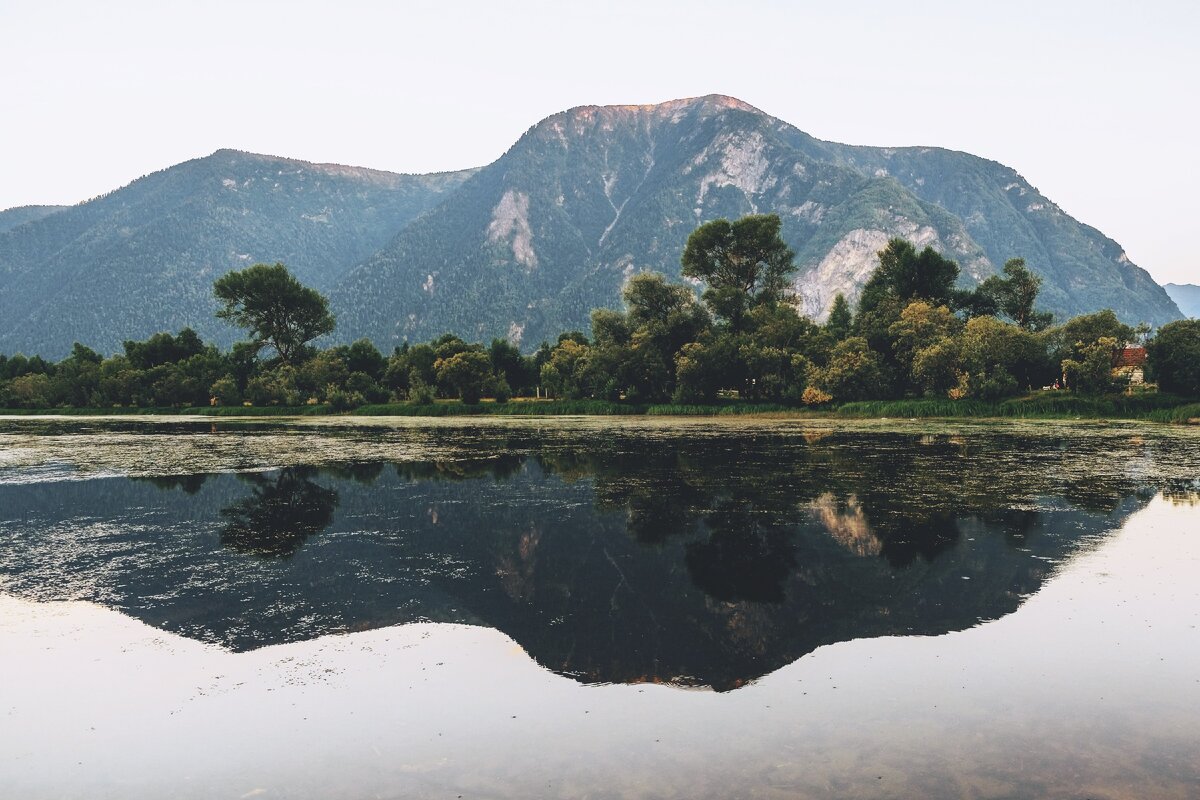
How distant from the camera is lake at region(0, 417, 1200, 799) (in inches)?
332

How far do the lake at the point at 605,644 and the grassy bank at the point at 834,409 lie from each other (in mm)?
57809

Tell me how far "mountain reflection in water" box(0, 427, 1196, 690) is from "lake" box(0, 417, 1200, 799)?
0.11 metres

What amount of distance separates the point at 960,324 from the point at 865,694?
333 feet

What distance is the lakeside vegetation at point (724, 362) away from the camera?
85.9 meters

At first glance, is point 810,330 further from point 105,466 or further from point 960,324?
point 105,466

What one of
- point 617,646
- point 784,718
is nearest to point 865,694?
point 784,718

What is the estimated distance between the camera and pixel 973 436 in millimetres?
55750

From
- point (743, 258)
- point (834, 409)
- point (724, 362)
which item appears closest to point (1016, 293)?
point (743, 258)

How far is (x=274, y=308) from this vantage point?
132m

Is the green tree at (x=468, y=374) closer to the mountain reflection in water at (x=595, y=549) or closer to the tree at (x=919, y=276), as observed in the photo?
the tree at (x=919, y=276)

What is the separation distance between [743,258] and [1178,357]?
55.9m

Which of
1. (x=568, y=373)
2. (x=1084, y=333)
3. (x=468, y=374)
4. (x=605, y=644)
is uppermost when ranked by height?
(x=1084, y=333)

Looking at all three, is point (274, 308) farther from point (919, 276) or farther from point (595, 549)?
point (595, 549)

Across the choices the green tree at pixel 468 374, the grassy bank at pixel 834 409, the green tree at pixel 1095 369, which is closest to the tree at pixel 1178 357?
the grassy bank at pixel 834 409
